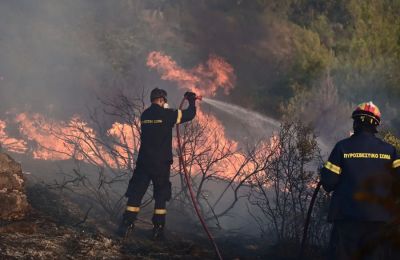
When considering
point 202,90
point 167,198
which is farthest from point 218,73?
point 167,198

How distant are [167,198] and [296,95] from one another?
12376mm

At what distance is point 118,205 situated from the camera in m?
7.95

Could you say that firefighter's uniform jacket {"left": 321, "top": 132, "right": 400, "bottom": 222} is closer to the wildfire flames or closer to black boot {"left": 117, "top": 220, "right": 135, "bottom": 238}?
black boot {"left": 117, "top": 220, "right": 135, "bottom": 238}

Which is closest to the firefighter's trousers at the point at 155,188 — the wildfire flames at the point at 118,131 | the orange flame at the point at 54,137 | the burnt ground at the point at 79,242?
the burnt ground at the point at 79,242

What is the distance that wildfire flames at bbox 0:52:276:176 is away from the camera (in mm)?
10992

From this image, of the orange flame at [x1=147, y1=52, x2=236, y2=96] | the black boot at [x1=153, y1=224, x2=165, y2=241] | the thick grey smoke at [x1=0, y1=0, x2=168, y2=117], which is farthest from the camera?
the orange flame at [x1=147, y1=52, x2=236, y2=96]

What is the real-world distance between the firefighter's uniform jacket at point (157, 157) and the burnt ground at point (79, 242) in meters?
0.50

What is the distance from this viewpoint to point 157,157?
654 cm

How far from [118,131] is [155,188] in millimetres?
6011

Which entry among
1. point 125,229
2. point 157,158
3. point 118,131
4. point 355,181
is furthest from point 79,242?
point 118,131

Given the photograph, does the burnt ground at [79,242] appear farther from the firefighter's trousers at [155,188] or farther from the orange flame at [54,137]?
the orange flame at [54,137]

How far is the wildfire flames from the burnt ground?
1.84m

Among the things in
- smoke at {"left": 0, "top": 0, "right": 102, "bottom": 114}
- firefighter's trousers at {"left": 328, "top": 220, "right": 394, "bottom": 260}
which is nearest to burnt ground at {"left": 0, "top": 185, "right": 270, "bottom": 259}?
firefighter's trousers at {"left": 328, "top": 220, "right": 394, "bottom": 260}

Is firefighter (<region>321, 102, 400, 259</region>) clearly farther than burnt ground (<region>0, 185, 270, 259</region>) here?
No
